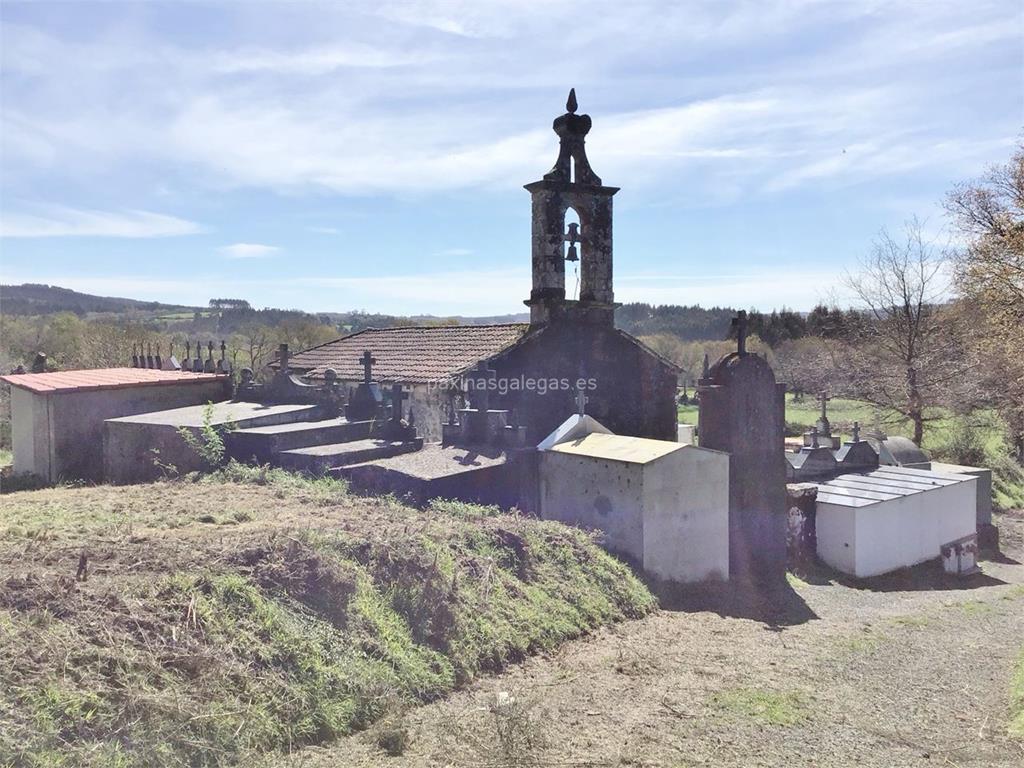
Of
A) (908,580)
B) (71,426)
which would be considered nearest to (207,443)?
(71,426)

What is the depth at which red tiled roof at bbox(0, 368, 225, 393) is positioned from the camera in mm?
15039

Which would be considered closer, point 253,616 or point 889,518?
point 253,616

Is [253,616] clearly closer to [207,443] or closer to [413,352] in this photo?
[207,443]

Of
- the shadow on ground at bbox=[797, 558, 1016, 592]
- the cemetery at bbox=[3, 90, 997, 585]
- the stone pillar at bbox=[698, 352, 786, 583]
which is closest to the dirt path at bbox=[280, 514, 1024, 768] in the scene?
the cemetery at bbox=[3, 90, 997, 585]

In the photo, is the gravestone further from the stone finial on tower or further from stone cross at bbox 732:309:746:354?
the stone finial on tower

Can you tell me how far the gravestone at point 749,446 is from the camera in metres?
12.7

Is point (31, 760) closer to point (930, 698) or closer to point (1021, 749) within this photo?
point (1021, 749)

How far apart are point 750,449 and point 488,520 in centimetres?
567

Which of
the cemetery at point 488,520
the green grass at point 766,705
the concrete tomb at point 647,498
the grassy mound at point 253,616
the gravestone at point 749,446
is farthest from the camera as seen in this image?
the gravestone at point 749,446

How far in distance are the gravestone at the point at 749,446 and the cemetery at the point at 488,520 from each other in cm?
5

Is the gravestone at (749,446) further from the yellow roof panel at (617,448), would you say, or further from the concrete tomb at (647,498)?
the yellow roof panel at (617,448)

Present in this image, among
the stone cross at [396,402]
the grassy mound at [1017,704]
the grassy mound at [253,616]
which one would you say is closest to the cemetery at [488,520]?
the grassy mound at [253,616]

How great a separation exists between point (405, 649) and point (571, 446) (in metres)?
5.68

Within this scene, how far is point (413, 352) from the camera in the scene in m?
17.8
